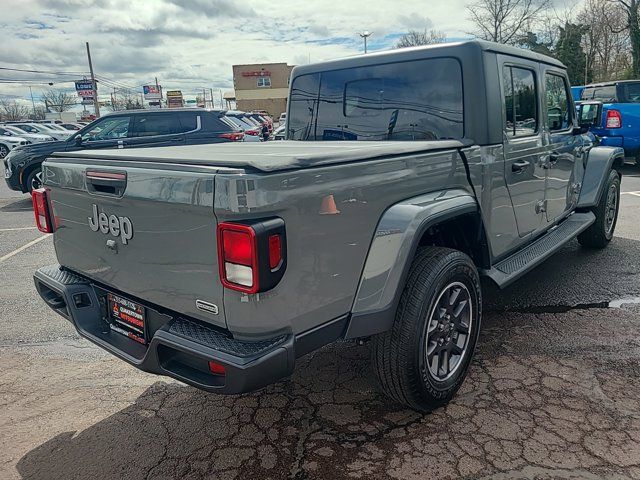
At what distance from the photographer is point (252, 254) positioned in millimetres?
1846

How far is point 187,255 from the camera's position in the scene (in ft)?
6.90

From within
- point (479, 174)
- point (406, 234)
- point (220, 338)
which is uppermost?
point (479, 174)

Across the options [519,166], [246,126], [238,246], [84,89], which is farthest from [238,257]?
[84,89]

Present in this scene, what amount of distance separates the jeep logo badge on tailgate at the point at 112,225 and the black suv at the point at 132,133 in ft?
25.5

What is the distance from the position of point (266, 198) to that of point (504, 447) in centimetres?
172

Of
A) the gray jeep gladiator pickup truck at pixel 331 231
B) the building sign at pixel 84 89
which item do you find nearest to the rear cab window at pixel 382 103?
the gray jeep gladiator pickup truck at pixel 331 231

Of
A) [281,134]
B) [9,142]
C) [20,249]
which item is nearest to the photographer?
[20,249]

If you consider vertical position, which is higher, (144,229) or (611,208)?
(144,229)

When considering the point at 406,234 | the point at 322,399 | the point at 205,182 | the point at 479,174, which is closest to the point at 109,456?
the point at 322,399

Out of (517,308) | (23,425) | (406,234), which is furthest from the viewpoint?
(517,308)

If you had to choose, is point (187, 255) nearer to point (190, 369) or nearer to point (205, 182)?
point (205, 182)

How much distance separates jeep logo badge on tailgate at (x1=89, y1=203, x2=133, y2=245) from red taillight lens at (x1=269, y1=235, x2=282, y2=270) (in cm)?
80

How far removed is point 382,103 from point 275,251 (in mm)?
2070

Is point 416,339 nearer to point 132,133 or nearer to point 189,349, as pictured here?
point 189,349
